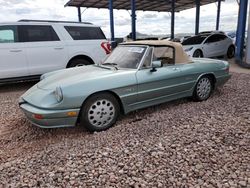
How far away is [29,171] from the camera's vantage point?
2576 mm

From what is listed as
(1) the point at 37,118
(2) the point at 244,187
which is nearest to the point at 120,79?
(1) the point at 37,118

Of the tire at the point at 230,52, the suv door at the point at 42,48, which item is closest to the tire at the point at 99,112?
the suv door at the point at 42,48

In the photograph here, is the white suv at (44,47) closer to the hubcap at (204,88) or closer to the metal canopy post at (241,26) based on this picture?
the hubcap at (204,88)

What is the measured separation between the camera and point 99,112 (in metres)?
3.67

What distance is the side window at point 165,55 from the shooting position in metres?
4.38

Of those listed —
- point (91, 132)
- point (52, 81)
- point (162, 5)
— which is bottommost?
point (91, 132)

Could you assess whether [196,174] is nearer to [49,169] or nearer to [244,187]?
[244,187]

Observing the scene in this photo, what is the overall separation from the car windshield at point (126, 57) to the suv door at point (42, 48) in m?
2.83

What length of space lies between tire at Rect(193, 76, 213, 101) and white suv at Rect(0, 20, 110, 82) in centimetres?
367

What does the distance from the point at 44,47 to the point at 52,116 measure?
13.3ft

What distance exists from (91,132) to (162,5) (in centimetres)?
2198

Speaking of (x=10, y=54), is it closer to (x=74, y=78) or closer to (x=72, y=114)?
(x=74, y=78)

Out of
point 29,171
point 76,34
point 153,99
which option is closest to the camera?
point 29,171

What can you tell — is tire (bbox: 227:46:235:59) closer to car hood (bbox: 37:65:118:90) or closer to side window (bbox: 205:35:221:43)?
side window (bbox: 205:35:221:43)
